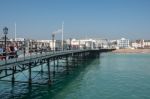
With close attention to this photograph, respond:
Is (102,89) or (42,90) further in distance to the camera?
(102,89)

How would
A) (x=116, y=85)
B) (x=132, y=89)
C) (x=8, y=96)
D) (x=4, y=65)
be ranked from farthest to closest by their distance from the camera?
(x=116, y=85) < (x=132, y=89) < (x=8, y=96) < (x=4, y=65)

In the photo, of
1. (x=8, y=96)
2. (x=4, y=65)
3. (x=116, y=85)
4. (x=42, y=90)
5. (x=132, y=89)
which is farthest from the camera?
(x=116, y=85)

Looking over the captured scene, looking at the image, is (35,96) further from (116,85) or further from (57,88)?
(116,85)

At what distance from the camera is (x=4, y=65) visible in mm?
19531

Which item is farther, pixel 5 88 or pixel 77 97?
pixel 5 88

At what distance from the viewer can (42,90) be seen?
27828 mm

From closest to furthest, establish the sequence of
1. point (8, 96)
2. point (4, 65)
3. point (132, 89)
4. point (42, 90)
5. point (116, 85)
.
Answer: point (4, 65) → point (8, 96) → point (42, 90) → point (132, 89) → point (116, 85)

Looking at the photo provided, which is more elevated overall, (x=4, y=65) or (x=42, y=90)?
(x=4, y=65)

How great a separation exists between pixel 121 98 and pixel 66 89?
21.1 feet

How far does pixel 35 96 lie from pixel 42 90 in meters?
2.54

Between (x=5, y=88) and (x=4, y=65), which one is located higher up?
(x=4, y=65)

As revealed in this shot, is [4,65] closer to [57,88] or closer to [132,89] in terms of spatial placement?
[57,88]

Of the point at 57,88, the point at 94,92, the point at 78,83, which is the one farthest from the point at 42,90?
the point at 78,83

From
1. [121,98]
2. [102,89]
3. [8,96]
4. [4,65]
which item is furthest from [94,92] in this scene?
[4,65]
